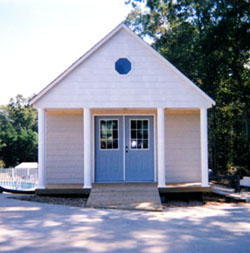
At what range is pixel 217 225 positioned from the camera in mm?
6520

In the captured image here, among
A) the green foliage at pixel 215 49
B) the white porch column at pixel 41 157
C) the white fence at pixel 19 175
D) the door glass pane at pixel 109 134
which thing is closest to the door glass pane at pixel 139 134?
the door glass pane at pixel 109 134

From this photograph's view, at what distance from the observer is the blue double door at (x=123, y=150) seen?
440 inches

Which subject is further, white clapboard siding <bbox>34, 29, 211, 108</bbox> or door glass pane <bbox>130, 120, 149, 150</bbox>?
door glass pane <bbox>130, 120, 149, 150</bbox>

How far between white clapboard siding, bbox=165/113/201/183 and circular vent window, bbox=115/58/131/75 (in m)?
2.50

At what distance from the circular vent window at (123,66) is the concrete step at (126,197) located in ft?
12.5

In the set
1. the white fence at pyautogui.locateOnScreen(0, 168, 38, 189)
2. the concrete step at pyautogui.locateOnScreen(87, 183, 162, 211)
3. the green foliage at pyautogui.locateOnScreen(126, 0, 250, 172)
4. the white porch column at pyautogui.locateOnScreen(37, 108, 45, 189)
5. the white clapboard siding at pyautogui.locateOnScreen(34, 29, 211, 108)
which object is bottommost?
the white fence at pyautogui.locateOnScreen(0, 168, 38, 189)

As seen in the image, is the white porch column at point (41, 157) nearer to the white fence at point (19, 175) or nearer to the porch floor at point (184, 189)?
the porch floor at point (184, 189)

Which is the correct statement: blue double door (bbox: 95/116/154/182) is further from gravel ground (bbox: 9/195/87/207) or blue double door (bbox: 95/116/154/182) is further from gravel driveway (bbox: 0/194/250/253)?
gravel driveway (bbox: 0/194/250/253)

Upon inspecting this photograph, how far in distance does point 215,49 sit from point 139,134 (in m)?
7.32

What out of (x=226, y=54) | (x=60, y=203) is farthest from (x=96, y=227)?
(x=226, y=54)

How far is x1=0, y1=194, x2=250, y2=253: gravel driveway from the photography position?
5.00m

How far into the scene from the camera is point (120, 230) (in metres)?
6.02

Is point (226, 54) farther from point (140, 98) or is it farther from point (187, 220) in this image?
point (187, 220)

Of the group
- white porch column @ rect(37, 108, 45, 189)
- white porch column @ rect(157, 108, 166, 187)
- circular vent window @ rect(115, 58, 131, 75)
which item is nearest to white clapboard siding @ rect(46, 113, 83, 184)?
white porch column @ rect(37, 108, 45, 189)
